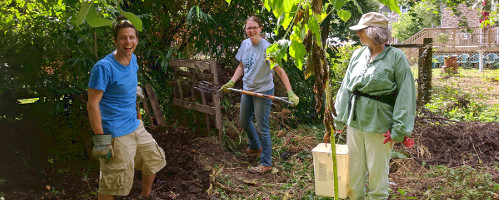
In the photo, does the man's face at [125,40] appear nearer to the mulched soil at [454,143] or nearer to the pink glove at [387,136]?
the pink glove at [387,136]

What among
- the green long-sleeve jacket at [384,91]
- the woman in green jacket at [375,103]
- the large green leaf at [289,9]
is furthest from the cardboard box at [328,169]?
the large green leaf at [289,9]

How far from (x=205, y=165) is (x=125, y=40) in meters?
2.14

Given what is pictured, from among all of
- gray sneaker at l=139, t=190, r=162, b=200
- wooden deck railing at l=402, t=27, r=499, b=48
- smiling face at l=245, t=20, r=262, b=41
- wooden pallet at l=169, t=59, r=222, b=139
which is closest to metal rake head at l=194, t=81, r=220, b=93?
wooden pallet at l=169, t=59, r=222, b=139

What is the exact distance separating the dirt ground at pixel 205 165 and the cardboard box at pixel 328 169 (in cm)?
87

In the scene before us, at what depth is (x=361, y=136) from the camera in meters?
3.19

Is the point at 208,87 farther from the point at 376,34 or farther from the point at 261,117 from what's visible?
the point at 376,34

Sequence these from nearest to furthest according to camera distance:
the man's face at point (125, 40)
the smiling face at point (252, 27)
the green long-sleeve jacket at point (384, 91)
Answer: the green long-sleeve jacket at point (384, 91) → the man's face at point (125, 40) → the smiling face at point (252, 27)

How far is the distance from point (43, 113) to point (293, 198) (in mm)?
2348

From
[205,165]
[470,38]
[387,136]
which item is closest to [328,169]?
[387,136]

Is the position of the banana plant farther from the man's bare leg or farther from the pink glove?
the man's bare leg

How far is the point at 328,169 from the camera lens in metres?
3.51

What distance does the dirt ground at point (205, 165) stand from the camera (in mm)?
3875

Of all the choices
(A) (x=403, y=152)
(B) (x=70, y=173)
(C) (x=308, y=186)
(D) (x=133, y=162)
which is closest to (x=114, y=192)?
(D) (x=133, y=162)

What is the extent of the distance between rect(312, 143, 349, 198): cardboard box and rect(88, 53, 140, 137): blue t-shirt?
4.76ft
